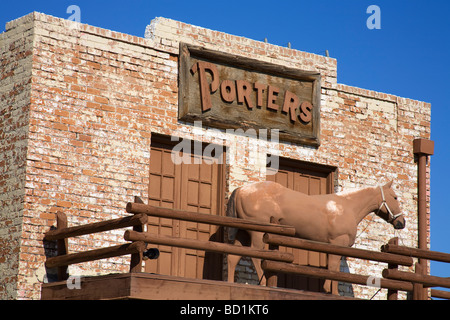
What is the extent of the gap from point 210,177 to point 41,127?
3.02m

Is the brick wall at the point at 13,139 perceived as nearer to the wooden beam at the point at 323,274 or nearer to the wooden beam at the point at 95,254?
the wooden beam at the point at 95,254

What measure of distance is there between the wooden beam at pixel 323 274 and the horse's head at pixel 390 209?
2.02 meters

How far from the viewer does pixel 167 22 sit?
1550 cm

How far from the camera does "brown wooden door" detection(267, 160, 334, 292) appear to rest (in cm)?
1617

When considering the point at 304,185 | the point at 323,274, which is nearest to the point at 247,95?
the point at 304,185

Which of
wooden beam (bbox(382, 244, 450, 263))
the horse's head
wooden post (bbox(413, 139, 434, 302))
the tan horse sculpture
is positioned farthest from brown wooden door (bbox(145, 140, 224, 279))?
wooden post (bbox(413, 139, 434, 302))

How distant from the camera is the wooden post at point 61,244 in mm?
13492

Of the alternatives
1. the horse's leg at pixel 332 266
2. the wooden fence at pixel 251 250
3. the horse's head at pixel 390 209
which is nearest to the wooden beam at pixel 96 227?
the wooden fence at pixel 251 250

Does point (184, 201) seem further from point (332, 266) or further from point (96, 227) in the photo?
point (96, 227)

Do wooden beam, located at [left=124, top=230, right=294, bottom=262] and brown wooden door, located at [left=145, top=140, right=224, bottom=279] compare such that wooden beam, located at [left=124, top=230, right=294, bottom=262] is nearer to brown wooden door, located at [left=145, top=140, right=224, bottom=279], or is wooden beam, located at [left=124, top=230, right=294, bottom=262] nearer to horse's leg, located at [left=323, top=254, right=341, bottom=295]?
horse's leg, located at [left=323, top=254, right=341, bottom=295]

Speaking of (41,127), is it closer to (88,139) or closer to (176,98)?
(88,139)

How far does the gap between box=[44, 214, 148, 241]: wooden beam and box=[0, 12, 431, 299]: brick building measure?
1.07 feet

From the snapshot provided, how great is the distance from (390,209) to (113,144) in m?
4.74

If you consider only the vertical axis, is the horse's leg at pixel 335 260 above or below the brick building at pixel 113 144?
below
